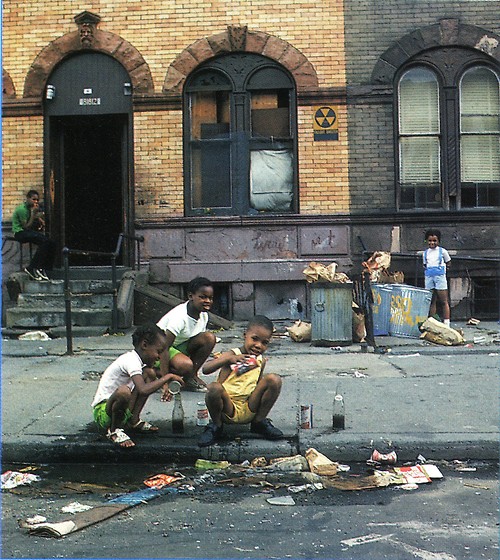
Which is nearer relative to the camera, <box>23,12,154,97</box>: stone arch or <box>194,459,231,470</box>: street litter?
<box>194,459,231,470</box>: street litter

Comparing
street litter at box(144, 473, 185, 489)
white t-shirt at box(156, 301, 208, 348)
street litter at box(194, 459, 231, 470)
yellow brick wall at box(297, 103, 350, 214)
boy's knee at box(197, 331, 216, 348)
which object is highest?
yellow brick wall at box(297, 103, 350, 214)

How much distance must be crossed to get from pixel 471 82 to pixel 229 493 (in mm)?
10891

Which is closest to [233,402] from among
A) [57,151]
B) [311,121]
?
[311,121]

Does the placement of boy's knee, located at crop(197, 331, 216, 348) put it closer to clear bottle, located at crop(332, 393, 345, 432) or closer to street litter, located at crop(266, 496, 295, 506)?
clear bottle, located at crop(332, 393, 345, 432)

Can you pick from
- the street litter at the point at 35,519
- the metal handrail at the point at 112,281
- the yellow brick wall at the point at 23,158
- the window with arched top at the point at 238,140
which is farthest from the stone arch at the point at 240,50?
the street litter at the point at 35,519

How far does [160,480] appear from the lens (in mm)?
5270

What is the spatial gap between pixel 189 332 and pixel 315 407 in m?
1.37

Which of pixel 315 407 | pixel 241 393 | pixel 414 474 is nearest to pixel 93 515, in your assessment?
pixel 241 393

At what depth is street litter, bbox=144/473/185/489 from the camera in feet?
17.0

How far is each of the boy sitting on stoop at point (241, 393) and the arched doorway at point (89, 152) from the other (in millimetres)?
8569

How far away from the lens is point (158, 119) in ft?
45.4

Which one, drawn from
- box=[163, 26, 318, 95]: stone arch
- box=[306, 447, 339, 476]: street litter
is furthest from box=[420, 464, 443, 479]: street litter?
box=[163, 26, 318, 95]: stone arch

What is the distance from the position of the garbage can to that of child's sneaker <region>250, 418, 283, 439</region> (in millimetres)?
5015

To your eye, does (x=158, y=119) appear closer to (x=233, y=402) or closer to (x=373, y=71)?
(x=373, y=71)
